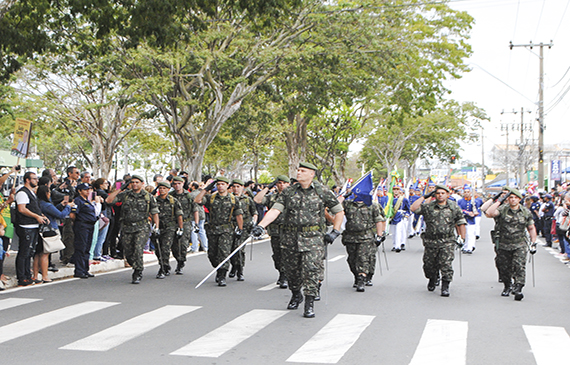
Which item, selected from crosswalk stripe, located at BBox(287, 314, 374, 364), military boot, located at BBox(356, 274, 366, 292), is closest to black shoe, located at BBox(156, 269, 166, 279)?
military boot, located at BBox(356, 274, 366, 292)

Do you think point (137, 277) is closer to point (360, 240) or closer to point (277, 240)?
point (277, 240)

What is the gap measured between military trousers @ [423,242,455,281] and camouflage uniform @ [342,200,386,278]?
0.85 metres

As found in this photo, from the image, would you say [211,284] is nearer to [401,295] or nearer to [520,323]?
[401,295]

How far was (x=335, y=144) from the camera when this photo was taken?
1502 inches

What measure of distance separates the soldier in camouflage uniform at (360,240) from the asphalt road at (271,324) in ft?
1.08

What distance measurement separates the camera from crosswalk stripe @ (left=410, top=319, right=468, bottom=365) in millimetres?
5738

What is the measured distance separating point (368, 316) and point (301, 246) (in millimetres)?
1148

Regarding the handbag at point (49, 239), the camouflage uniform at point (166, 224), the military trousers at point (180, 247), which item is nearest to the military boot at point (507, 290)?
the camouflage uniform at point (166, 224)

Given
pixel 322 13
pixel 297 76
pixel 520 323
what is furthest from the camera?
pixel 297 76

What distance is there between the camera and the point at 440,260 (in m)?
A: 9.74

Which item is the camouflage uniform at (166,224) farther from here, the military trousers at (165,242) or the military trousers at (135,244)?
the military trousers at (135,244)

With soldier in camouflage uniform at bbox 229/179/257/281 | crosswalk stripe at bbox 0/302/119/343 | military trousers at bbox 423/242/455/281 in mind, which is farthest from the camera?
soldier in camouflage uniform at bbox 229/179/257/281

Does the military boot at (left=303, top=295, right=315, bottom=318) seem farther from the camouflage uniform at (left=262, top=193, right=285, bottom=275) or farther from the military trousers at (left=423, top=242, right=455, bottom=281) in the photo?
the military trousers at (left=423, top=242, right=455, bottom=281)

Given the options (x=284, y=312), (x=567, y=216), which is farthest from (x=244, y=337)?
(x=567, y=216)
